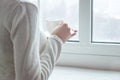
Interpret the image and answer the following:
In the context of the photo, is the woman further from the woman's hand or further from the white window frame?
the white window frame

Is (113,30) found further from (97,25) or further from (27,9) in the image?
(27,9)

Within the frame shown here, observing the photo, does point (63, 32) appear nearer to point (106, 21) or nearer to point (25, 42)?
point (25, 42)

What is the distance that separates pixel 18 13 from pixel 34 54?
0.43ft

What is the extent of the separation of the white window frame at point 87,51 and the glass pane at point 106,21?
0.03 meters

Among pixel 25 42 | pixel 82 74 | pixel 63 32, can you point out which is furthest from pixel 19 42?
pixel 82 74

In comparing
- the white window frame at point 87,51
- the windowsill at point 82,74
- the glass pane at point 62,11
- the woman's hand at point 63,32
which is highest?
the glass pane at point 62,11

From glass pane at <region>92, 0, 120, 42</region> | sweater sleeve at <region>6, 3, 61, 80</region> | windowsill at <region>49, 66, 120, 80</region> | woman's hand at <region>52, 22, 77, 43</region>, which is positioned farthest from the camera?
glass pane at <region>92, 0, 120, 42</region>

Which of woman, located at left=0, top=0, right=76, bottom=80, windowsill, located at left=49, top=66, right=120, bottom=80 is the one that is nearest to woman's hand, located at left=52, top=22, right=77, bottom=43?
woman, located at left=0, top=0, right=76, bottom=80

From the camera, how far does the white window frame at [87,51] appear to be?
1.20 meters

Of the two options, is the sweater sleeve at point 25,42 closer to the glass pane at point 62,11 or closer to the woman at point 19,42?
the woman at point 19,42

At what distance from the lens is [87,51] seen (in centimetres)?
125

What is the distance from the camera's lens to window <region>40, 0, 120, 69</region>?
1.21m

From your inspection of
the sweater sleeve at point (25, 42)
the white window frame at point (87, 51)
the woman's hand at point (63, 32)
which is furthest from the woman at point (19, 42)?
the white window frame at point (87, 51)

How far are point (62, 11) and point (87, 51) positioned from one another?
257 mm
